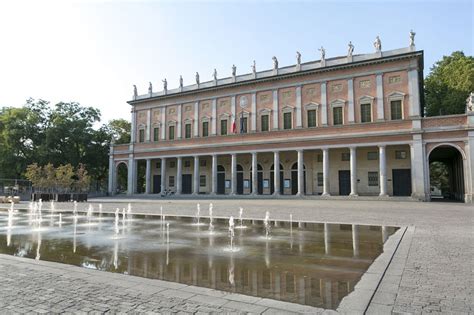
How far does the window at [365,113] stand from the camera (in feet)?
115

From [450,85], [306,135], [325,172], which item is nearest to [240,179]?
[306,135]

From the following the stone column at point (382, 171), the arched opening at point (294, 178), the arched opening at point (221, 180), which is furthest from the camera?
the arched opening at point (221, 180)

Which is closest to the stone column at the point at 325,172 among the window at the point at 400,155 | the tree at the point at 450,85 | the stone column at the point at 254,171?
Answer: the window at the point at 400,155

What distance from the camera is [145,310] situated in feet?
12.6

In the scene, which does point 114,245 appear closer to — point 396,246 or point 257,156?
point 396,246

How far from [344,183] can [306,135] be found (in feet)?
22.2

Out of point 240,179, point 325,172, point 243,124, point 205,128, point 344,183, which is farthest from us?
point 205,128

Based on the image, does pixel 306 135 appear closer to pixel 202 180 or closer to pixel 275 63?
pixel 275 63

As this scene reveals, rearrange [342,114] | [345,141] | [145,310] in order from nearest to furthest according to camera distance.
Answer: [145,310]
[345,141]
[342,114]

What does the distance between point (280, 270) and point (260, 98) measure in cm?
3676

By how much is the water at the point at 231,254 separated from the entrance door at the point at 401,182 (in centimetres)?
2485

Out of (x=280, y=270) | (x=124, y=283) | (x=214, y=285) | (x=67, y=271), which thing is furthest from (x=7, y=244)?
(x=280, y=270)

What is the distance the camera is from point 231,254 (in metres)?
7.22

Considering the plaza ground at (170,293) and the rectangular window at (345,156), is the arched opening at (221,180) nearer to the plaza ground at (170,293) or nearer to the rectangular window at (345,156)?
the rectangular window at (345,156)
